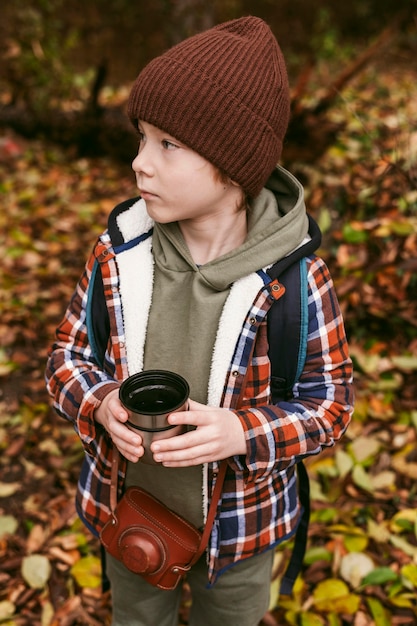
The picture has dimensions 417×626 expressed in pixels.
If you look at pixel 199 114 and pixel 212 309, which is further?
pixel 212 309

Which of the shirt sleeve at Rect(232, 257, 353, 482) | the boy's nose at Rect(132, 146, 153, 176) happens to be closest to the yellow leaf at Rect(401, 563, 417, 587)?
the shirt sleeve at Rect(232, 257, 353, 482)

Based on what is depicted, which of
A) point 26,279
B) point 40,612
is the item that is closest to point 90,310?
point 40,612

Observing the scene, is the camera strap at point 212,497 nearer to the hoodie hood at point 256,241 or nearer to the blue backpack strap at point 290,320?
the blue backpack strap at point 290,320

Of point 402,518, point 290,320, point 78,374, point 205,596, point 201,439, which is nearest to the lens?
point 201,439

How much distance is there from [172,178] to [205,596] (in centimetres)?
133

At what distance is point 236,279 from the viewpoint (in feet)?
5.37

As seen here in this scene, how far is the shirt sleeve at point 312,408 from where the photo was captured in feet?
5.28

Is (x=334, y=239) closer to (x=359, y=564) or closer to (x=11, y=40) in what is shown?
(x=359, y=564)

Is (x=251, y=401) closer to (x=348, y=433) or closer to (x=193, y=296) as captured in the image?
(x=193, y=296)

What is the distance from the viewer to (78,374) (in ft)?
5.78

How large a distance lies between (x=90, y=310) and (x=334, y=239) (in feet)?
8.45

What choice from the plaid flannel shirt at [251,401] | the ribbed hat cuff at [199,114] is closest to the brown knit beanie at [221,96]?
the ribbed hat cuff at [199,114]

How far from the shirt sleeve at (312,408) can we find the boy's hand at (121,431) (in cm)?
28

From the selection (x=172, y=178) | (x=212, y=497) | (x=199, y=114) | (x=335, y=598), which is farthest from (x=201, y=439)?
(x=335, y=598)
